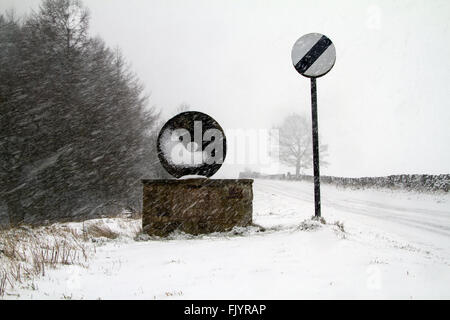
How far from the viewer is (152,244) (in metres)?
5.33

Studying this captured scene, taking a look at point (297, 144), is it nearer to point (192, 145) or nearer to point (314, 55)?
point (314, 55)

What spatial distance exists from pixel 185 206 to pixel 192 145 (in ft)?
4.46

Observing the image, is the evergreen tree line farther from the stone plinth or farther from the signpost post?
the signpost post

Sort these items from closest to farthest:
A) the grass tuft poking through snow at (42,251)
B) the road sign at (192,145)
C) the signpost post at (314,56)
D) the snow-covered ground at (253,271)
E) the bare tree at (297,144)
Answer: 1. the snow-covered ground at (253,271)
2. the grass tuft poking through snow at (42,251)
3. the signpost post at (314,56)
4. the road sign at (192,145)
5. the bare tree at (297,144)

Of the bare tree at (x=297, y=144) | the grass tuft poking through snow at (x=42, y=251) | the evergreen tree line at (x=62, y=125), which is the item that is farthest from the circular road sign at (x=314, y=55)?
the bare tree at (x=297, y=144)

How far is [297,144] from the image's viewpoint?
49.0 metres

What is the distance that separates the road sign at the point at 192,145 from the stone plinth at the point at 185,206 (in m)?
0.66

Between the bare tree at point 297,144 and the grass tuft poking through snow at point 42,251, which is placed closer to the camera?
the grass tuft poking through snow at point 42,251

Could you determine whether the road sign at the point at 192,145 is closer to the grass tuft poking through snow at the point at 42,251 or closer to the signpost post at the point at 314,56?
the grass tuft poking through snow at the point at 42,251

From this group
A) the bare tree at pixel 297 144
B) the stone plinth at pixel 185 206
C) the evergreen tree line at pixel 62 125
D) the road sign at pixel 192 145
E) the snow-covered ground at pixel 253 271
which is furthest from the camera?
the bare tree at pixel 297 144

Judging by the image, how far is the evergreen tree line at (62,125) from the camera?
44.7ft

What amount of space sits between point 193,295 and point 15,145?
14178mm

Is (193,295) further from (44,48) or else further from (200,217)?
(44,48)
